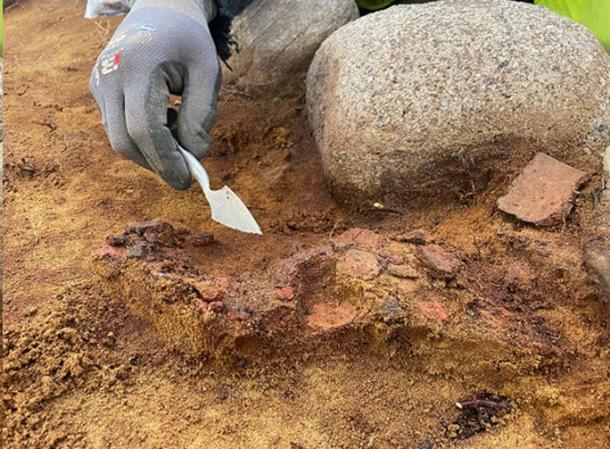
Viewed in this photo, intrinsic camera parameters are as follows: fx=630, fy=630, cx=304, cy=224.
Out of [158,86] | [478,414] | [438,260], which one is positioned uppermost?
[158,86]

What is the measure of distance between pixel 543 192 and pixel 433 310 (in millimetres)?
469

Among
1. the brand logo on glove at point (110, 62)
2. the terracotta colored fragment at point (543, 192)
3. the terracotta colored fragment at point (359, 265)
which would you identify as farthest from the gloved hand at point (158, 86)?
the terracotta colored fragment at point (543, 192)

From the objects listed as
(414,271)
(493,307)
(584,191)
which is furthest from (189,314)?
(584,191)

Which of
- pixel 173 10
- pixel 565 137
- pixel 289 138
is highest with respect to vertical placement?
pixel 173 10

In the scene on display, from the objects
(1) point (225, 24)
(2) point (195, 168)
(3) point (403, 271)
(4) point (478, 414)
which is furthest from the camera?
(1) point (225, 24)

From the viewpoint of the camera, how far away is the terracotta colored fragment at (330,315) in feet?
4.08

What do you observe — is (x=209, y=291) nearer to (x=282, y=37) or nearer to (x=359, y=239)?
(x=359, y=239)

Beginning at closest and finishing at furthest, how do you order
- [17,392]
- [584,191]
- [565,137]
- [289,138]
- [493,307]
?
[17,392] < [493,307] < [584,191] < [565,137] < [289,138]

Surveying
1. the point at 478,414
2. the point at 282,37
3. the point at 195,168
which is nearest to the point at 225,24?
the point at 282,37

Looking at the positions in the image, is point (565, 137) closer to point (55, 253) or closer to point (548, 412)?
point (548, 412)

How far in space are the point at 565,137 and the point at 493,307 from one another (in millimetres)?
574

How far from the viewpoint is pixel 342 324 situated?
48.8 inches

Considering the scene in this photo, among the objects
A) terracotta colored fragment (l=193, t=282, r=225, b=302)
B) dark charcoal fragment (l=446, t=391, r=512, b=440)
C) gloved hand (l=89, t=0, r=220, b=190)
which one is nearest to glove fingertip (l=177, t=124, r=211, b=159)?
gloved hand (l=89, t=0, r=220, b=190)

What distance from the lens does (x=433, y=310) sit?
4.08 feet
